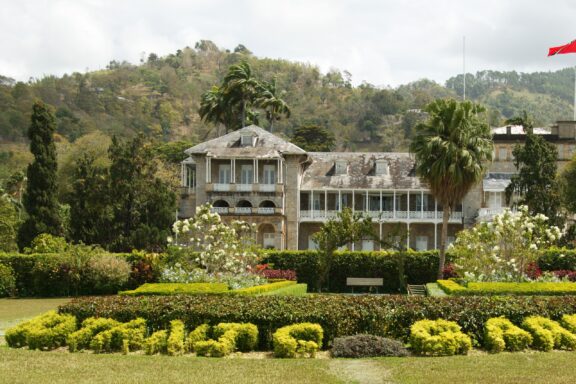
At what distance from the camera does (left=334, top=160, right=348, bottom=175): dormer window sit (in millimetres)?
59531

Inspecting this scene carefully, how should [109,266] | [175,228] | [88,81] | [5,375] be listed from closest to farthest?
[5,375] → [175,228] → [109,266] → [88,81]

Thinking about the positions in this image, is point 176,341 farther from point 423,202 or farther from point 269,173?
point 423,202

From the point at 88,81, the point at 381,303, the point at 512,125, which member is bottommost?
the point at 381,303

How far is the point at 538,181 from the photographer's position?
53.4 metres

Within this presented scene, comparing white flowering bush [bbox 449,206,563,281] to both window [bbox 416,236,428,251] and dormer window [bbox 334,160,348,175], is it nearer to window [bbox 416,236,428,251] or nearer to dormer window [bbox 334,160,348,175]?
window [bbox 416,236,428,251]

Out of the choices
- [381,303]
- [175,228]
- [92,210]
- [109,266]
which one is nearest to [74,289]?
[109,266]

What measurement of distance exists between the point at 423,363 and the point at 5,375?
23.7 ft

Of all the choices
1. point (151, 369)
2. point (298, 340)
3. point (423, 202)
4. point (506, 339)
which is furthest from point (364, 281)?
point (151, 369)

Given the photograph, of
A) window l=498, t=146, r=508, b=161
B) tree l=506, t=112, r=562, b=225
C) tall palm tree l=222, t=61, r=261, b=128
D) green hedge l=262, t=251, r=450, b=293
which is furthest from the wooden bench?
window l=498, t=146, r=508, b=161

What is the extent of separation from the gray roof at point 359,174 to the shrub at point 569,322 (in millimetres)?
39047

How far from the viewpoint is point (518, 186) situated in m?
56.2

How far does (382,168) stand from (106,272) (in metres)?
25.6

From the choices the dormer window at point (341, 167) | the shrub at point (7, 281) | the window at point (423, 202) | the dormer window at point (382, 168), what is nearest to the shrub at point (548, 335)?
the shrub at point (7, 281)

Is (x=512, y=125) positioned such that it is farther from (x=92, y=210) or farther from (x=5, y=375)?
(x=5, y=375)
